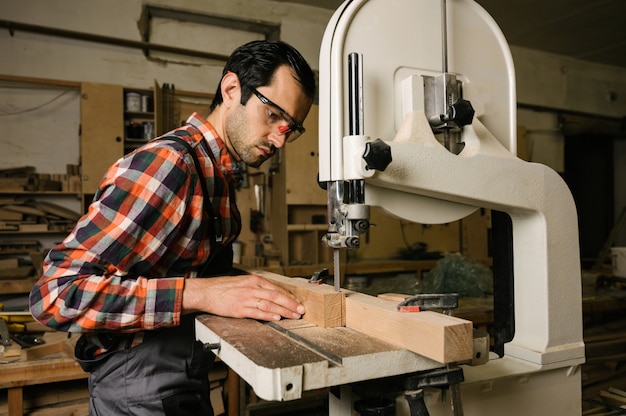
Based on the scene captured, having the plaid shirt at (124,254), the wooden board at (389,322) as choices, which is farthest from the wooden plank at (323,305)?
the plaid shirt at (124,254)

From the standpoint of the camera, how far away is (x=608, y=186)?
5.62 metres

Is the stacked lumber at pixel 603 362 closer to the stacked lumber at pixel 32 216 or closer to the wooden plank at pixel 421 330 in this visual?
the wooden plank at pixel 421 330

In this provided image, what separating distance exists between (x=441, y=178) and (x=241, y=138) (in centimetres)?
60

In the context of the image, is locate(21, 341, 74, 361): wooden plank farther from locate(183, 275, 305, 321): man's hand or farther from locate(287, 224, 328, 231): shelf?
locate(287, 224, 328, 231): shelf

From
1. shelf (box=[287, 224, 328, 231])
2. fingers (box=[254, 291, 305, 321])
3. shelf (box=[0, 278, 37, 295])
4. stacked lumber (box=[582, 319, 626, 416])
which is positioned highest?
shelf (box=[287, 224, 328, 231])

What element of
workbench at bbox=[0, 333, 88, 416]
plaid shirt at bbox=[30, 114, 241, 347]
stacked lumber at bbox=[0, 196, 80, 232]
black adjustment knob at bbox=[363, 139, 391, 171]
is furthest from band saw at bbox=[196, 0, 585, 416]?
stacked lumber at bbox=[0, 196, 80, 232]

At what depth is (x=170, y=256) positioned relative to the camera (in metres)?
1.14

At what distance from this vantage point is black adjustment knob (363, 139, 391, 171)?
0.82 m

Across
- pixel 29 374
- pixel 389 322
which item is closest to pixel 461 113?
pixel 389 322

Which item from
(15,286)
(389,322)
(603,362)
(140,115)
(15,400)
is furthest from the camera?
(140,115)

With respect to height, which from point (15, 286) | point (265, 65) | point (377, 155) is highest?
point (265, 65)

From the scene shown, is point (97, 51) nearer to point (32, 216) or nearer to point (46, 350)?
point (32, 216)

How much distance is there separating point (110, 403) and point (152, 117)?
109 inches

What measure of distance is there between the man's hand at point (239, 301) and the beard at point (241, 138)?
0.40 m
